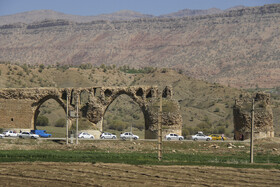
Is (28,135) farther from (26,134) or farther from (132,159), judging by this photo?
(132,159)

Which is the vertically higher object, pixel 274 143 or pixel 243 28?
pixel 243 28

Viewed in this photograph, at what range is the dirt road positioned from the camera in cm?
2725

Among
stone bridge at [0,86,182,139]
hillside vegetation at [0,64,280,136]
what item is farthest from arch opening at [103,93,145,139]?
stone bridge at [0,86,182,139]

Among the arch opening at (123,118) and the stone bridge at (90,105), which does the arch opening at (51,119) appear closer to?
the arch opening at (123,118)

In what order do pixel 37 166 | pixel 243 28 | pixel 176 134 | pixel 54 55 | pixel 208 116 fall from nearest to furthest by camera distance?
1. pixel 37 166
2. pixel 176 134
3. pixel 208 116
4. pixel 243 28
5. pixel 54 55

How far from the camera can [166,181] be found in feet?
90.9

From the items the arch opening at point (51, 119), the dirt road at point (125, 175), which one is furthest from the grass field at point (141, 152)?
the arch opening at point (51, 119)

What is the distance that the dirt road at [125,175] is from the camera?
27.2m

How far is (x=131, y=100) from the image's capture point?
10481 centimetres

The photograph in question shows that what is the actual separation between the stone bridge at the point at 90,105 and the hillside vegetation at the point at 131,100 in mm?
19212

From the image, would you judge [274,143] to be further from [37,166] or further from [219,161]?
[37,166]

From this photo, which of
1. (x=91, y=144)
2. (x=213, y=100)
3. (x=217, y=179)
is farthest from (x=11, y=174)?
(x=213, y=100)

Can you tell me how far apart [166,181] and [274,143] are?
83.4 feet

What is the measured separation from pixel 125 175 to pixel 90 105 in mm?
29680
